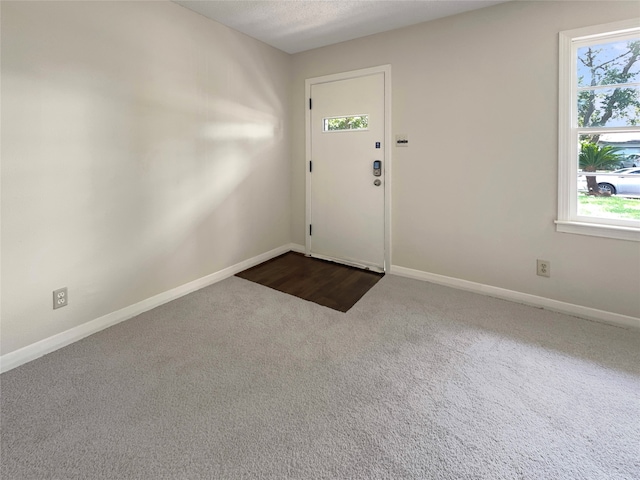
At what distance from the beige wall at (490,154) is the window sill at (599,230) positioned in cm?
4

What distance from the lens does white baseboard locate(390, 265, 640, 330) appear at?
2477mm

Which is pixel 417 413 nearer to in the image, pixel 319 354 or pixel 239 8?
pixel 319 354

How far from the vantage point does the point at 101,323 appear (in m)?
2.46

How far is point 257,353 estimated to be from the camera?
2141 millimetres

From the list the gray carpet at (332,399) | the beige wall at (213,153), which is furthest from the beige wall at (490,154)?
→ the gray carpet at (332,399)

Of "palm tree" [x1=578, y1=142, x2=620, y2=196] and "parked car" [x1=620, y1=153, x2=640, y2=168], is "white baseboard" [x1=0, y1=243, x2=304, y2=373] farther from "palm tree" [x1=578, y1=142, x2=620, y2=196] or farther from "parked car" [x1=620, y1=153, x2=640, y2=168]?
"parked car" [x1=620, y1=153, x2=640, y2=168]

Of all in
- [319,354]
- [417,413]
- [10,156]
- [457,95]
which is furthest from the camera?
[457,95]

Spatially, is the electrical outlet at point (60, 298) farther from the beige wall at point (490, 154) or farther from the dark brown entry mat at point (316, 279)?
the beige wall at point (490, 154)

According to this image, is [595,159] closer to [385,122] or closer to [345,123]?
[385,122]

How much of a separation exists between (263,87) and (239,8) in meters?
0.94

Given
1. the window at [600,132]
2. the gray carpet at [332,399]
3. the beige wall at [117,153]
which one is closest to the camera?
the gray carpet at [332,399]

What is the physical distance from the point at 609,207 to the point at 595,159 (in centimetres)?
38

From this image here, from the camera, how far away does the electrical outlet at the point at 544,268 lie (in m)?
2.73

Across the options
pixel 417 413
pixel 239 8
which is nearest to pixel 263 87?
pixel 239 8
